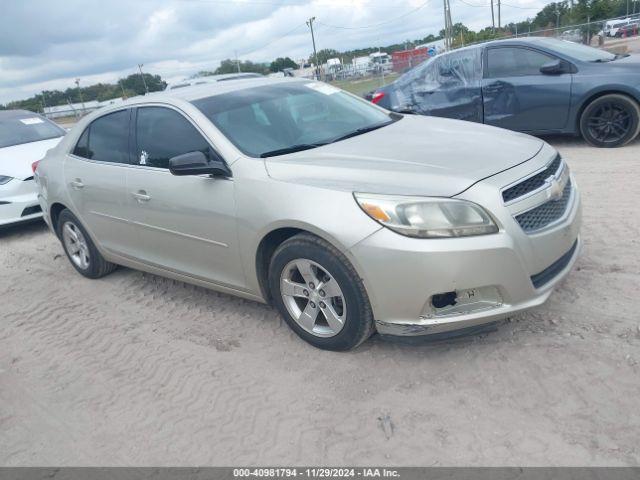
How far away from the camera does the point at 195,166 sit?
356 cm

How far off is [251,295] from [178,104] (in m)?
1.48

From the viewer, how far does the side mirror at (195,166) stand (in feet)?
11.6

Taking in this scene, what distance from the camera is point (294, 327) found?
3598 mm

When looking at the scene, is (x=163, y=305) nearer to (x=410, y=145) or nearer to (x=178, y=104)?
(x=178, y=104)

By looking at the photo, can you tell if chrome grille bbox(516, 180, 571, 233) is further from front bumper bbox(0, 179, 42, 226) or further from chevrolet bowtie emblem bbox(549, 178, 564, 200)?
front bumper bbox(0, 179, 42, 226)

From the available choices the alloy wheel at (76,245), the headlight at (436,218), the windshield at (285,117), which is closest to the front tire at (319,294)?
the headlight at (436,218)

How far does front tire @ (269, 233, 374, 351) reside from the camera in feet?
10.3

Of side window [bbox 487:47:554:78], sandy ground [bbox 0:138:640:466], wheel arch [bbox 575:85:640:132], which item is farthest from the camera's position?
side window [bbox 487:47:554:78]

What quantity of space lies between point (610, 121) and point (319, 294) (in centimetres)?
578

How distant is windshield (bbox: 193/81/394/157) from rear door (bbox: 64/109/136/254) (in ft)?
2.99

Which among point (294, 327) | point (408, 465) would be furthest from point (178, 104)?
point (408, 465)

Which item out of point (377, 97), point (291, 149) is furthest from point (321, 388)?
point (377, 97)

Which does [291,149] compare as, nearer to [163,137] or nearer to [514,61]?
[163,137]

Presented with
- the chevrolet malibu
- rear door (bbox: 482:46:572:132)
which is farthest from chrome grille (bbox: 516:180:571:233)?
rear door (bbox: 482:46:572:132)
